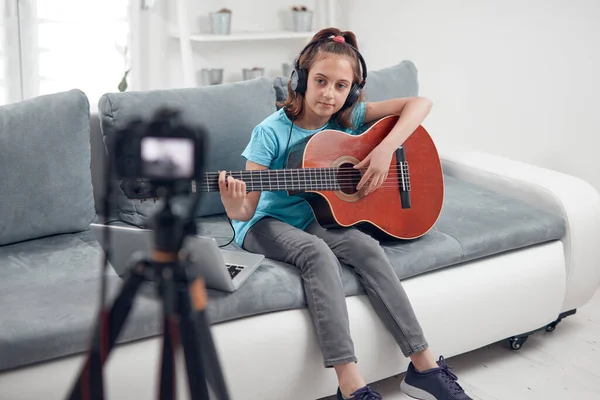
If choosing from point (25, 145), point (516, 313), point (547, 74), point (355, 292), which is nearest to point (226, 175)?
point (355, 292)

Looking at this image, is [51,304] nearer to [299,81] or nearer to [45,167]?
[45,167]

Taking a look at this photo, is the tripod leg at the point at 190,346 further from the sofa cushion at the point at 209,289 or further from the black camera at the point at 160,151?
the sofa cushion at the point at 209,289

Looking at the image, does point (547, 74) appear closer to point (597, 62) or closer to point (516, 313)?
point (597, 62)

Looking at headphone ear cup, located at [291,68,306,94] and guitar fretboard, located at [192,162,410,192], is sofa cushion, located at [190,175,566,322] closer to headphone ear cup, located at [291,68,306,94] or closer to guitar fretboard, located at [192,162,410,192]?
guitar fretboard, located at [192,162,410,192]

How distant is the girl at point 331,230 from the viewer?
1.60 metres

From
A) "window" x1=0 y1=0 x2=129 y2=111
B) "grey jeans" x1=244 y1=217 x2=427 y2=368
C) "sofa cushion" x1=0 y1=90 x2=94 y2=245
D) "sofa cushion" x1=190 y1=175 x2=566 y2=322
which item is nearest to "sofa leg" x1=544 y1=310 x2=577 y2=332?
"sofa cushion" x1=190 y1=175 x2=566 y2=322

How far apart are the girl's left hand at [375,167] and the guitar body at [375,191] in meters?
0.02

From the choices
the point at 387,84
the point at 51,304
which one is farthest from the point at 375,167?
the point at 51,304

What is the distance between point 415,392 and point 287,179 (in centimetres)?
59

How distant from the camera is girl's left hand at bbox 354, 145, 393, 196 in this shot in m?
1.76

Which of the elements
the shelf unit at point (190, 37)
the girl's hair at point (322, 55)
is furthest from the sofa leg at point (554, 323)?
the shelf unit at point (190, 37)

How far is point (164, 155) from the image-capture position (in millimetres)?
537

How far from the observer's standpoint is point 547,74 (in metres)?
2.88

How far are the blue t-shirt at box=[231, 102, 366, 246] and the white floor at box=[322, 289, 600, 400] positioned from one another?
18.8 inches
